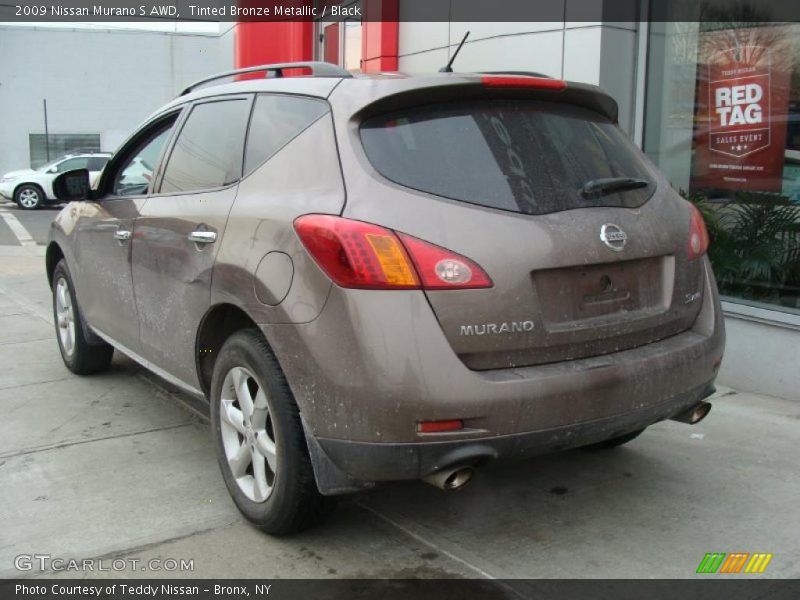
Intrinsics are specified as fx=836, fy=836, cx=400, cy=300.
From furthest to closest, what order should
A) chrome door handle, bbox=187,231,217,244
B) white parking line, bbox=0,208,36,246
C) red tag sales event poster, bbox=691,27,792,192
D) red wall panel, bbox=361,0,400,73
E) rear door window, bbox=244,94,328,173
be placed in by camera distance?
white parking line, bbox=0,208,36,246 → red wall panel, bbox=361,0,400,73 → red tag sales event poster, bbox=691,27,792,192 → chrome door handle, bbox=187,231,217,244 → rear door window, bbox=244,94,328,173

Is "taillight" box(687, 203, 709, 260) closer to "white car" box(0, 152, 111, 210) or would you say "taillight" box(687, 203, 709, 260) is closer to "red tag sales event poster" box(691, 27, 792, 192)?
"red tag sales event poster" box(691, 27, 792, 192)

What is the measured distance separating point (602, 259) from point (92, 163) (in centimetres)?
2298

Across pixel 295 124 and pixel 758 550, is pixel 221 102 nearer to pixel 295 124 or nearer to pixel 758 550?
Result: pixel 295 124

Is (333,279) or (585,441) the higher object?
(333,279)

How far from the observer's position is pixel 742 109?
590cm

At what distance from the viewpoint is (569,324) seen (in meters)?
2.92

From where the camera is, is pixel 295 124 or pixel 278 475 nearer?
pixel 278 475

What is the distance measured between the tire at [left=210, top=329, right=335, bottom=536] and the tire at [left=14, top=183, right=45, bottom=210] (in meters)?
22.5

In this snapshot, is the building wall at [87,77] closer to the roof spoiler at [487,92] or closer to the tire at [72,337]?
the tire at [72,337]

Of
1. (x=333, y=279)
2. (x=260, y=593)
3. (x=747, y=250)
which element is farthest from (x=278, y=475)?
(x=747, y=250)

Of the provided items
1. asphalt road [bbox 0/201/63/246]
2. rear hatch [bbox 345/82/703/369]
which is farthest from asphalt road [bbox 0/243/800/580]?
asphalt road [bbox 0/201/63/246]

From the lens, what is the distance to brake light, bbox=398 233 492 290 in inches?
107

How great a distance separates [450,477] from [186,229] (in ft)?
5.58

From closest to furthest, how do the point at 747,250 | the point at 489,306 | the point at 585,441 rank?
the point at 489,306, the point at 585,441, the point at 747,250
